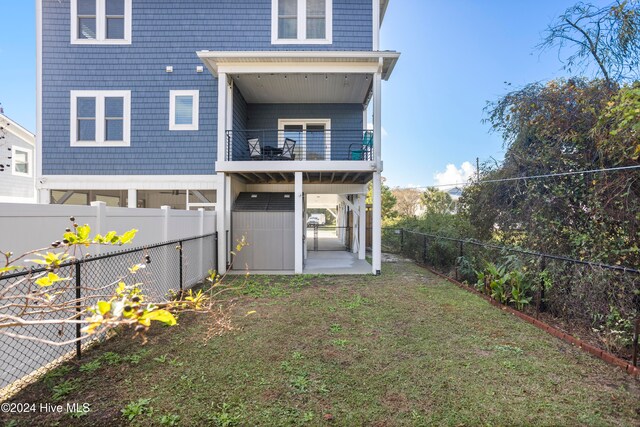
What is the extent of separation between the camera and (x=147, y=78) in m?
8.99

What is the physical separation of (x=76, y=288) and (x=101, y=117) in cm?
913

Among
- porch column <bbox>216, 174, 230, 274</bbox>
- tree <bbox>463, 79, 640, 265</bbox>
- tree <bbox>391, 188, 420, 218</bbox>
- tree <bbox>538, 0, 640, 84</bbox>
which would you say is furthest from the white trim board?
tree <bbox>391, 188, 420, 218</bbox>

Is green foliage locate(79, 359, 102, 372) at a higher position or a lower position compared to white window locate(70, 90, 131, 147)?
lower

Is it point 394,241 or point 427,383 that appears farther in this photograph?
point 394,241

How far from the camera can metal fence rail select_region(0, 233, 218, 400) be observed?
2941mm

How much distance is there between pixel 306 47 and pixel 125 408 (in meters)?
9.40

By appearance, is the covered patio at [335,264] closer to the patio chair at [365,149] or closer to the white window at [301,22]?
the patio chair at [365,149]

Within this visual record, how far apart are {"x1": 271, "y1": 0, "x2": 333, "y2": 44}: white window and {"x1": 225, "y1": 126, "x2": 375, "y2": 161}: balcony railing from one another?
269cm

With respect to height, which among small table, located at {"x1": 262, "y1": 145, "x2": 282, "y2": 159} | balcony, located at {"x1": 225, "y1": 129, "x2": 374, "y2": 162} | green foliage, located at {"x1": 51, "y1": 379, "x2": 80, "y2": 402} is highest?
balcony, located at {"x1": 225, "y1": 129, "x2": 374, "y2": 162}

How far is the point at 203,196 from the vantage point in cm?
911

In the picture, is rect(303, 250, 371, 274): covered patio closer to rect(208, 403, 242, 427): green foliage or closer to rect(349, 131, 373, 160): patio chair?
rect(349, 131, 373, 160): patio chair

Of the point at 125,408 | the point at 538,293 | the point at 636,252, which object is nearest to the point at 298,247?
the point at 538,293

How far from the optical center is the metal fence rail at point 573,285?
3809 mm

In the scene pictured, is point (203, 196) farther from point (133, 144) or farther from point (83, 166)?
point (83, 166)
